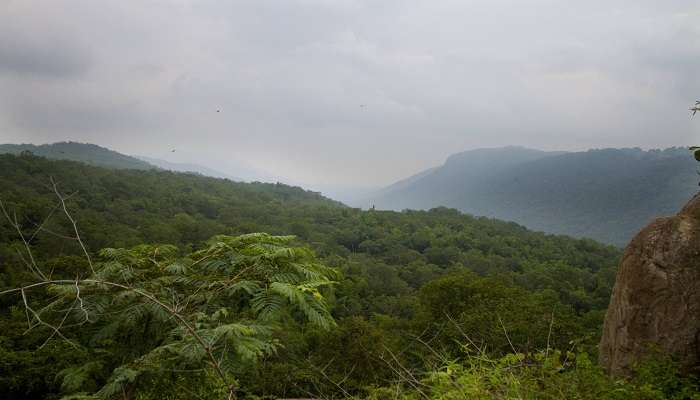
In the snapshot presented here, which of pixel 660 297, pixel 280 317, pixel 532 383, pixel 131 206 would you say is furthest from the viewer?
pixel 131 206

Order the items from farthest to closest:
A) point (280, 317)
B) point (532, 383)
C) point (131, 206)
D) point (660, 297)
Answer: point (131, 206) < point (660, 297) < point (532, 383) < point (280, 317)

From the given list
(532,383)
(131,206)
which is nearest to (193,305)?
(532,383)

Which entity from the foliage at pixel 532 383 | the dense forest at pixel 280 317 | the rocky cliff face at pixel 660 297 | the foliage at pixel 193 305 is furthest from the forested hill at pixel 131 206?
the foliage at pixel 532 383

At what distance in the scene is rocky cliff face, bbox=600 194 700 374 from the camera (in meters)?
7.58

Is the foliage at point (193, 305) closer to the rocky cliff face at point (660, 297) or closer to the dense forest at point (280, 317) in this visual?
the dense forest at point (280, 317)

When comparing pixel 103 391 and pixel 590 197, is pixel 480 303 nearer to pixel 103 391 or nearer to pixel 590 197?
pixel 103 391

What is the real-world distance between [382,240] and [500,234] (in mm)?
22657

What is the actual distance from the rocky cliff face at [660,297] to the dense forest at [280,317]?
0.89 m

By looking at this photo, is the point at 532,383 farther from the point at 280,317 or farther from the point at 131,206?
the point at 131,206

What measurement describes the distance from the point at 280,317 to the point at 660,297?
7.88m

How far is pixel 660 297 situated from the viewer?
26.1 feet

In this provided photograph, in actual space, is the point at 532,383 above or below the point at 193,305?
below

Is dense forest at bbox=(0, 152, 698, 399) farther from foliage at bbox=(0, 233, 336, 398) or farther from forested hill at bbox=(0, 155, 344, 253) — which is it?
forested hill at bbox=(0, 155, 344, 253)

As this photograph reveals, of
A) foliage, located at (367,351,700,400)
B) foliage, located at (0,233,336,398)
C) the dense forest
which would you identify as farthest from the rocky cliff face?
foliage, located at (0,233,336,398)
